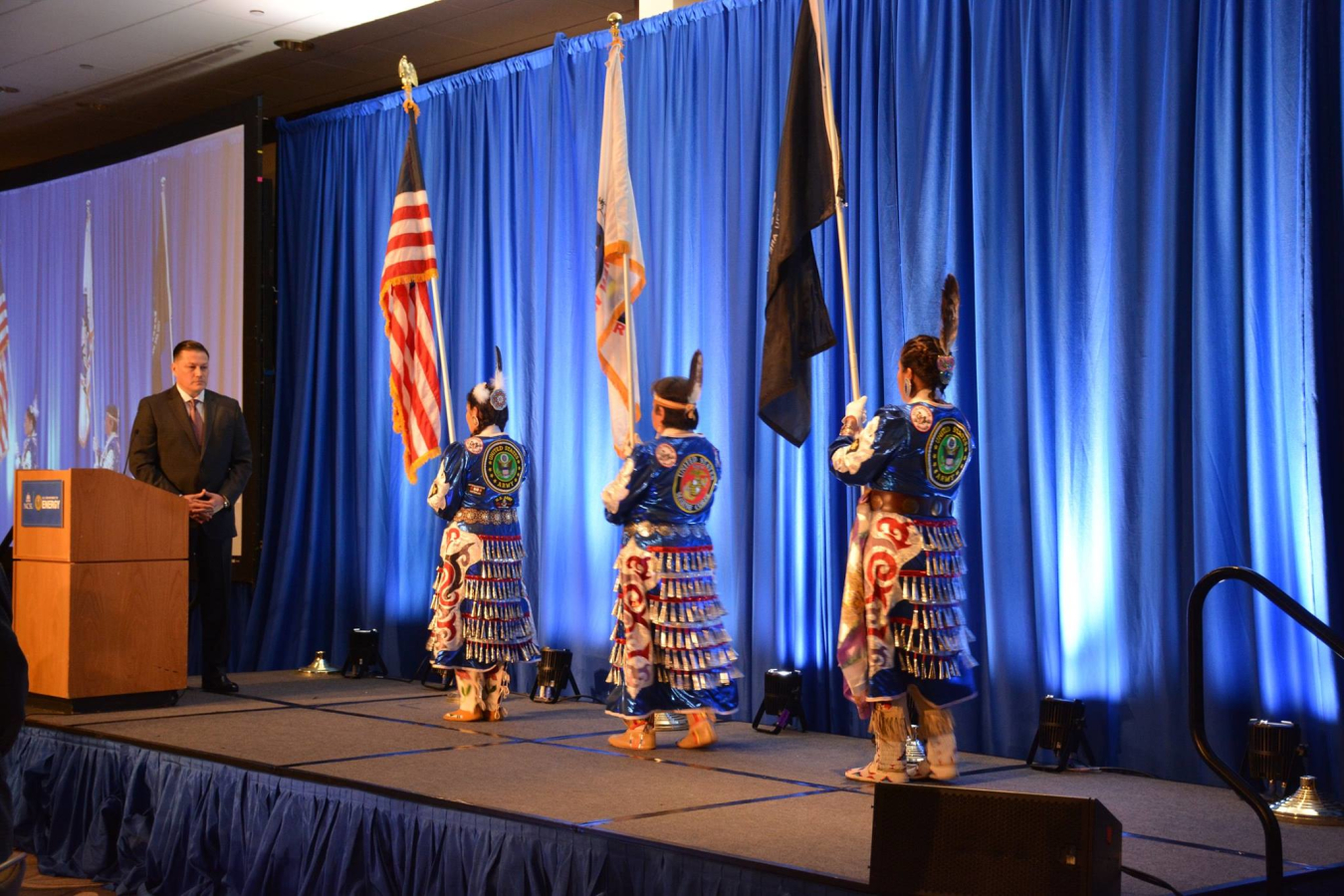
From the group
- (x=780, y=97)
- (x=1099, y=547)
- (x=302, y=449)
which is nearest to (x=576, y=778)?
(x=1099, y=547)

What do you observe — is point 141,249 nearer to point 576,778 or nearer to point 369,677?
point 369,677

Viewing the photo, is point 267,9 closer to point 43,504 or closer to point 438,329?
point 438,329

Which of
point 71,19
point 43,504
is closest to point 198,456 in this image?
point 43,504

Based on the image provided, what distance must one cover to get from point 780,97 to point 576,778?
3180mm

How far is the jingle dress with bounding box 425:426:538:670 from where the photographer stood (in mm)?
5895

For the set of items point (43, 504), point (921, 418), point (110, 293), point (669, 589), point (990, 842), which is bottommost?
point (990, 842)

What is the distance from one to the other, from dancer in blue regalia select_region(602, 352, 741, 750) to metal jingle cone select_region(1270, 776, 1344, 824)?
192 cm

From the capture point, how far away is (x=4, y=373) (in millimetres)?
10555

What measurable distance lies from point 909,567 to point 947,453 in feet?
1.28

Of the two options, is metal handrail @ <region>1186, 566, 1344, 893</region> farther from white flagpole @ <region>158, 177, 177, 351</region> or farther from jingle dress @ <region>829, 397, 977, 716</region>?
white flagpole @ <region>158, 177, 177, 351</region>

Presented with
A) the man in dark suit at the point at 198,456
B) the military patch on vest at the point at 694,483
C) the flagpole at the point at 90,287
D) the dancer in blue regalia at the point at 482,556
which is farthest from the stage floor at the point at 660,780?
the flagpole at the point at 90,287

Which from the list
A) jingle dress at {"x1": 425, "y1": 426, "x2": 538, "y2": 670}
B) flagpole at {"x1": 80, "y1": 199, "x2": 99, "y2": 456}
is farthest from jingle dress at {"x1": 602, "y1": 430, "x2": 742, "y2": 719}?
flagpole at {"x1": 80, "y1": 199, "x2": 99, "y2": 456}

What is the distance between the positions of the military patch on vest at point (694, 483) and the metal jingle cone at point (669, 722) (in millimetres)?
988

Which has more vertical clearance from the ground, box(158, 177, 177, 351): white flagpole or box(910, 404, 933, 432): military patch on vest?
box(158, 177, 177, 351): white flagpole
